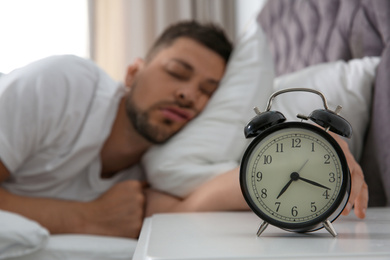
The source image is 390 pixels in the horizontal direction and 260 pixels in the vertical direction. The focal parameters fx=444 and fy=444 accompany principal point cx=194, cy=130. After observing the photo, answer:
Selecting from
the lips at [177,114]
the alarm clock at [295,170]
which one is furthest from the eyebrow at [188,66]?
the alarm clock at [295,170]

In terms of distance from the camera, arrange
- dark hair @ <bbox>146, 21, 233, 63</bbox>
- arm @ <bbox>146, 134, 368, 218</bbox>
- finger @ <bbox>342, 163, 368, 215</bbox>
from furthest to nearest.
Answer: dark hair @ <bbox>146, 21, 233, 63</bbox>
arm @ <bbox>146, 134, 368, 218</bbox>
finger @ <bbox>342, 163, 368, 215</bbox>

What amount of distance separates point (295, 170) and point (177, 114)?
900 millimetres

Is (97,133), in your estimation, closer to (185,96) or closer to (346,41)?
(185,96)

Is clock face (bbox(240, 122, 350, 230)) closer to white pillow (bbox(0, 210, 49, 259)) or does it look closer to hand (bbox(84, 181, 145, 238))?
white pillow (bbox(0, 210, 49, 259))

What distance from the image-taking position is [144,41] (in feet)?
10.5

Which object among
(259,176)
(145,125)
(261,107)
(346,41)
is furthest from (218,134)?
(259,176)

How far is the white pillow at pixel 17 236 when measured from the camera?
39.7 inches

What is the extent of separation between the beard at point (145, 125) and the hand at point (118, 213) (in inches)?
7.4

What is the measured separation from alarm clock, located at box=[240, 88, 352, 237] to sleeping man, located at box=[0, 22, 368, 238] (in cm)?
43

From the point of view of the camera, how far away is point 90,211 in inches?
55.0

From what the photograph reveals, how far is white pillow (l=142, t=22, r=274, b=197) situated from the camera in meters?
1.37

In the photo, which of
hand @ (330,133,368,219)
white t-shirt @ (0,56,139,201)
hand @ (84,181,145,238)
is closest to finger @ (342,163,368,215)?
hand @ (330,133,368,219)

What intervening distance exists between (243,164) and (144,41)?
265 centimetres

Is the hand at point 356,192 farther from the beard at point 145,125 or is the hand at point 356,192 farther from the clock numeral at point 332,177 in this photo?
the beard at point 145,125
